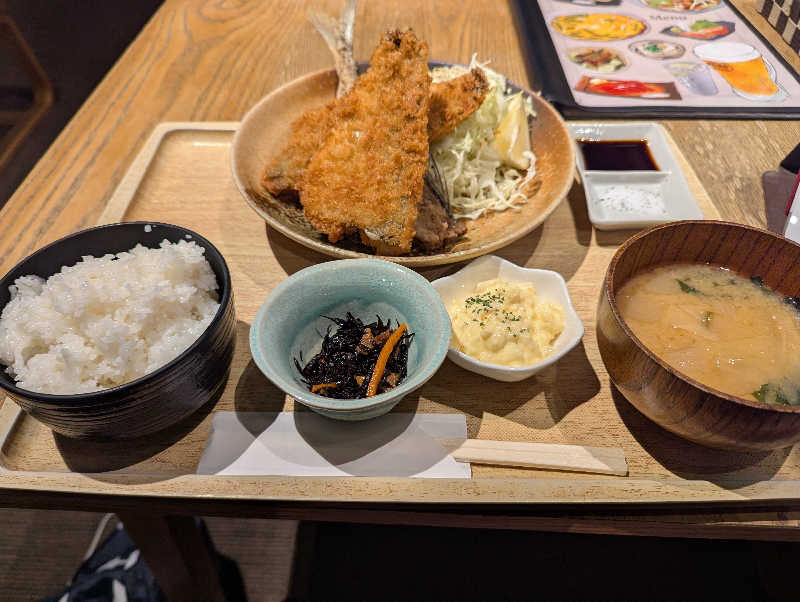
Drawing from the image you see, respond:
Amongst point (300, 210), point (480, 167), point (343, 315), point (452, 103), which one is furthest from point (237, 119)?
point (343, 315)

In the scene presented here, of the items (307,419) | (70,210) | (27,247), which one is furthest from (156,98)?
(307,419)

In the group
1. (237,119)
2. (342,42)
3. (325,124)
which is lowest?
(237,119)

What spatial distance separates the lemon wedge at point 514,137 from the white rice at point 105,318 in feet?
4.22

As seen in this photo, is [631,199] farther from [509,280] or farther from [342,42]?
[342,42]

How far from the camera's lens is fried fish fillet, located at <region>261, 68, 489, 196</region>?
6.25ft

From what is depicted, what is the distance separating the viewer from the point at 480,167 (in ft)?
6.98

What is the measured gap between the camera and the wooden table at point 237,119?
126 centimetres

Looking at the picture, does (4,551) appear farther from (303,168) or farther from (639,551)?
(639,551)

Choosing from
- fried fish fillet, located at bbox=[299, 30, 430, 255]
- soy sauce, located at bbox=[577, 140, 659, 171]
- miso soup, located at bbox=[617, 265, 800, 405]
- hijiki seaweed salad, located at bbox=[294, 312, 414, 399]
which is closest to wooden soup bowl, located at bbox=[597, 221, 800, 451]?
miso soup, located at bbox=[617, 265, 800, 405]

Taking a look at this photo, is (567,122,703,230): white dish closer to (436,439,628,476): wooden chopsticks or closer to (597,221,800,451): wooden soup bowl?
(597,221,800,451): wooden soup bowl

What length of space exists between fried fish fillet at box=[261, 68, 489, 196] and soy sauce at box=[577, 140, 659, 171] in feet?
1.68

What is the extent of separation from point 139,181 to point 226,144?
1.36 ft

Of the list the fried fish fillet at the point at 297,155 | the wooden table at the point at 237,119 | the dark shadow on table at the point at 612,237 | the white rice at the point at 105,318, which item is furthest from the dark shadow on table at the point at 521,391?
the fried fish fillet at the point at 297,155

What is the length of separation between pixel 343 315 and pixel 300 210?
0.59 meters
